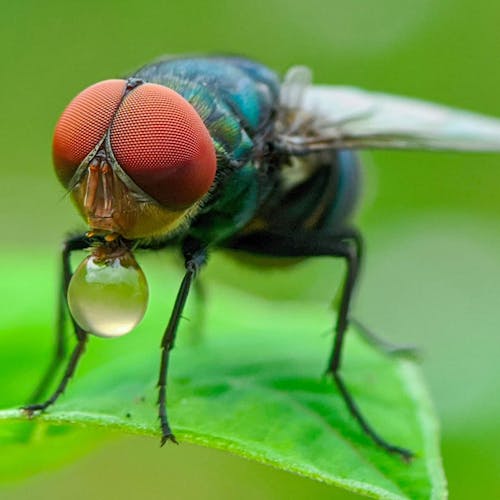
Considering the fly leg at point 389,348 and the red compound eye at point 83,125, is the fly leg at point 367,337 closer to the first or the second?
the fly leg at point 389,348

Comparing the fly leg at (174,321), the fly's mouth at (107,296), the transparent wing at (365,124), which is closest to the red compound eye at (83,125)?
the fly's mouth at (107,296)

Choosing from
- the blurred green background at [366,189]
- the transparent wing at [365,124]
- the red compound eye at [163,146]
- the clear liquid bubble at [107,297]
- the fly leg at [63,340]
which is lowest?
the blurred green background at [366,189]

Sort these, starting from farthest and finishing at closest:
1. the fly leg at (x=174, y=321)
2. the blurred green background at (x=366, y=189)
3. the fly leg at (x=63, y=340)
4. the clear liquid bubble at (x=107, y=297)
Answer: the blurred green background at (x=366, y=189), the fly leg at (x=63, y=340), the fly leg at (x=174, y=321), the clear liquid bubble at (x=107, y=297)

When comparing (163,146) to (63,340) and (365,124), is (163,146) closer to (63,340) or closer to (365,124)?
(63,340)

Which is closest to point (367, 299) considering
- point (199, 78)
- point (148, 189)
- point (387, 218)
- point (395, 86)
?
point (387, 218)

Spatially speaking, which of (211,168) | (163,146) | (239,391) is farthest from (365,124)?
(163,146)

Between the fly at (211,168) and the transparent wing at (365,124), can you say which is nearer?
the fly at (211,168)
